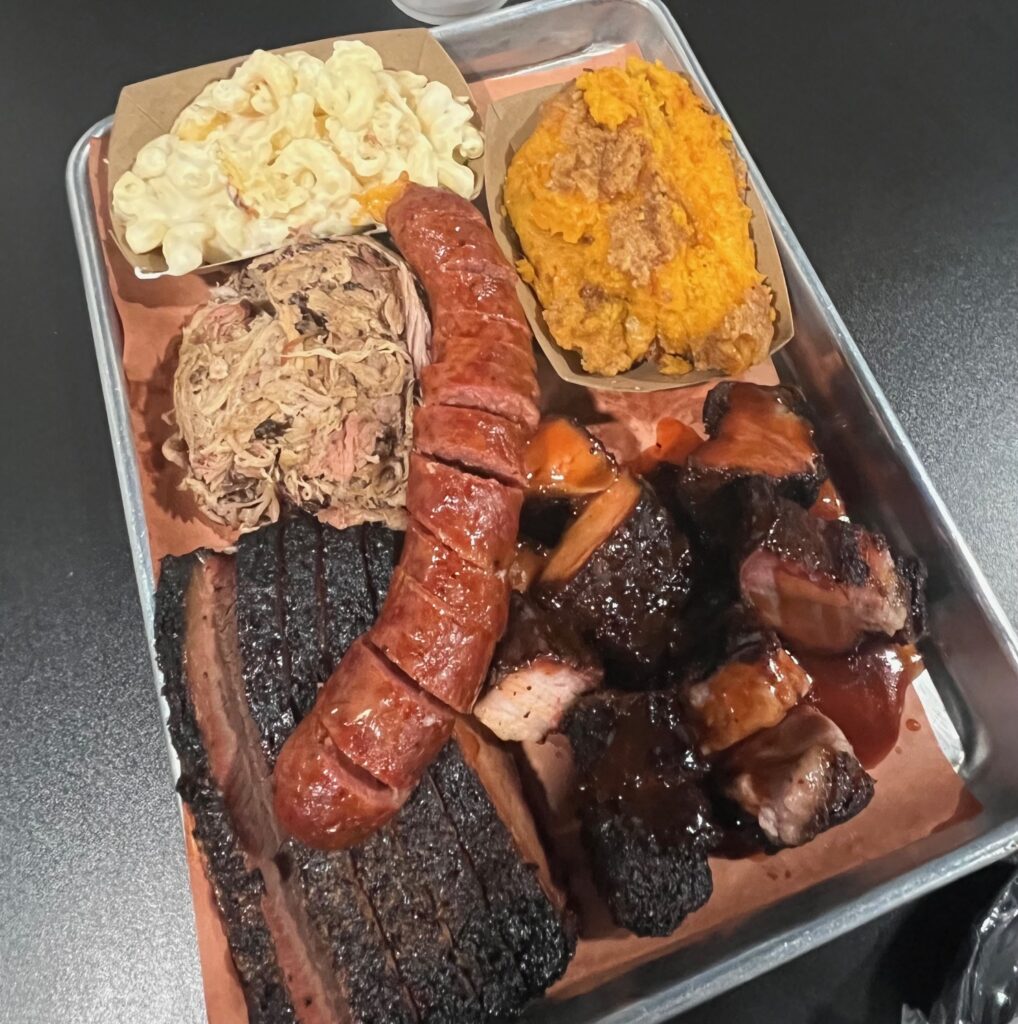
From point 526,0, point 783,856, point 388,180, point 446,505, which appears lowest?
point 783,856

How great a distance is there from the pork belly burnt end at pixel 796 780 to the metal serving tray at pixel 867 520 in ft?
1.09

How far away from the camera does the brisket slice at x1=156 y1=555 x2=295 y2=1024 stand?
2.00 metres

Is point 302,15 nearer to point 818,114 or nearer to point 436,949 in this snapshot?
point 818,114

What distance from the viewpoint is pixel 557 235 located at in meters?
2.62

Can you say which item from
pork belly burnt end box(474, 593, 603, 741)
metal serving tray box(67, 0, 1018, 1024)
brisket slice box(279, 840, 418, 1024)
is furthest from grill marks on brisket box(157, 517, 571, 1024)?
metal serving tray box(67, 0, 1018, 1024)

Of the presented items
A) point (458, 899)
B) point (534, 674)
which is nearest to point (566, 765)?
point (534, 674)

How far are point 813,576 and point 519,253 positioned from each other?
4.89 feet

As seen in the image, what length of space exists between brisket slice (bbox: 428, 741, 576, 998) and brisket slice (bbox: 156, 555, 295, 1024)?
55cm

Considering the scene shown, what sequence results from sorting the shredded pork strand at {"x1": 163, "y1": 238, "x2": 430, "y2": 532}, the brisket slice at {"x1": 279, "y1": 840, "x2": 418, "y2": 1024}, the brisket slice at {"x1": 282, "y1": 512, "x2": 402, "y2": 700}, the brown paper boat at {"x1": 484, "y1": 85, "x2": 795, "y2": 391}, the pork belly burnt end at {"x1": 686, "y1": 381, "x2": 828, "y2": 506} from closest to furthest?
the brisket slice at {"x1": 279, "y1": 840, "x2": 418, "y2": 1024}, the brisket slice at {"x1": 282, "y1": 512, "x2": 402, "y2": 700}, the pork belly burnt end at {"x1": 686, "y1": 381, "x2": 828, "y2": 506}, the shredded pork strand at {"x1": 163, "y1": 238, "x2": 430, "y2": 532}, the brown paper boat at {"x1": 484, "y1": 85, "x2": 795, "y2": 391}

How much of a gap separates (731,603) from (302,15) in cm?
347

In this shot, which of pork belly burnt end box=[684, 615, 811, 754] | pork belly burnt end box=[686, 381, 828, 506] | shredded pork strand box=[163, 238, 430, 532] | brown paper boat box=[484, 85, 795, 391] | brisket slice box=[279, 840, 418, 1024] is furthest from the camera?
brown paper boat box=[484, 85, 795, 391]

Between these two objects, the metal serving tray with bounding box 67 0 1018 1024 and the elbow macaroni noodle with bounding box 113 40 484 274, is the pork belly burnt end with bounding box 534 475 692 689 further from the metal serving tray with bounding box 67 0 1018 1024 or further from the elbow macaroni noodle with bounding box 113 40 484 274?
the elbow macaroni noodle with bounding box 113 40 484 274

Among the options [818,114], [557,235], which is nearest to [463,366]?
[557,235]

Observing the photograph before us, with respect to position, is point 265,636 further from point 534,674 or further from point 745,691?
point 745,691
